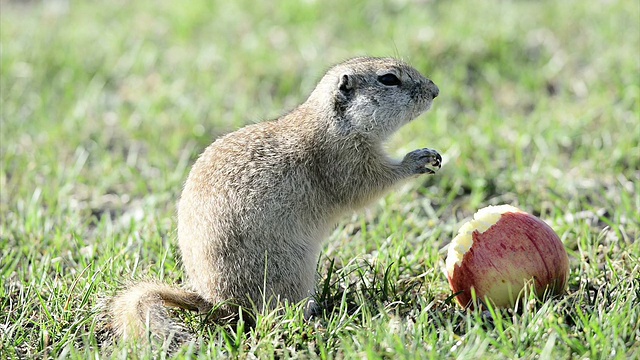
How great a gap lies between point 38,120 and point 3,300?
2.83m

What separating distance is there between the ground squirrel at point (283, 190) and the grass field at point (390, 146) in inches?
7.2

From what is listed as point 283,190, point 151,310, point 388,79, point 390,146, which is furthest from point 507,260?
point 390,146

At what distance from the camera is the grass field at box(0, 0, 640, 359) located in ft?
11.2

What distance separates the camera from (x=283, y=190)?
3727 mm

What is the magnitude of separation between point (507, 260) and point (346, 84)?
120 centimetres

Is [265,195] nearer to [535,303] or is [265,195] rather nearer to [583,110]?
[535,303]

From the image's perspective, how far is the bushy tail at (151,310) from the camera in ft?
10.9

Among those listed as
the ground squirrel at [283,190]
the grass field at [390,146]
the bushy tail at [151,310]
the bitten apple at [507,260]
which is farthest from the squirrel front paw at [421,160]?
the bushy tail at [151,310]

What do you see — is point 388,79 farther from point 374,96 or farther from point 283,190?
point 283,190

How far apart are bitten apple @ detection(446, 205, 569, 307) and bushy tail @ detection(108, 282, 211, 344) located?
44.5 inches

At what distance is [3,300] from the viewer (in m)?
3.87

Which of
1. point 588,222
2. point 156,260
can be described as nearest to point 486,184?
point 588,222

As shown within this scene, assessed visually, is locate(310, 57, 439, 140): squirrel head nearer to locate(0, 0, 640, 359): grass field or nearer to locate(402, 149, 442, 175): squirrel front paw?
locate(402, 149, 442, 175): squirrel front paw

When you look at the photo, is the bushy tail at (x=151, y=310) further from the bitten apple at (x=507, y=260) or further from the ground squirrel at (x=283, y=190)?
the bitten apple at (x=507, y=260)
